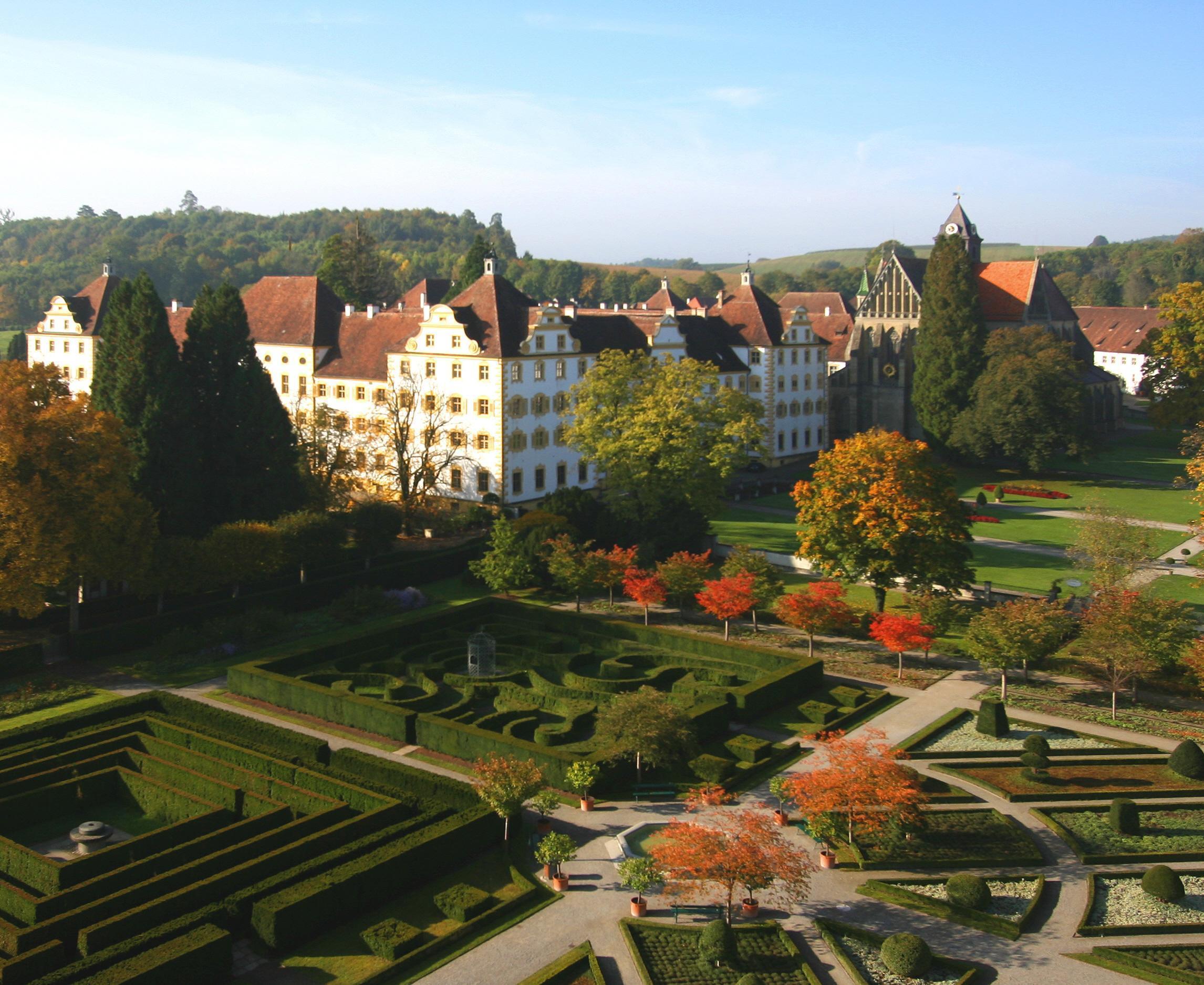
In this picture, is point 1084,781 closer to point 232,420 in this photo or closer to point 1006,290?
point 232,420

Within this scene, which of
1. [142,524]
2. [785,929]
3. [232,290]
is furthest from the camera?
[232,290]

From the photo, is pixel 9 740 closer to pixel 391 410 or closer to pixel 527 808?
pixel 527 808

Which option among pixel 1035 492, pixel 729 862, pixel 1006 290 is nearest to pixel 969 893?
pixel 729 862

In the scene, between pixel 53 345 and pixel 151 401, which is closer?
pixel 151 401

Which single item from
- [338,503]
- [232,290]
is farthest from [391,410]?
[232,290]

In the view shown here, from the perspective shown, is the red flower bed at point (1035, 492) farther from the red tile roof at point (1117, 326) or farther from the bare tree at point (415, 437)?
the red tile roof at point (1117, 326)

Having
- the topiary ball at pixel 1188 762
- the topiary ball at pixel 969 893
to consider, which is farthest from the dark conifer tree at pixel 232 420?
the topiary ball at pixel 1188 762
